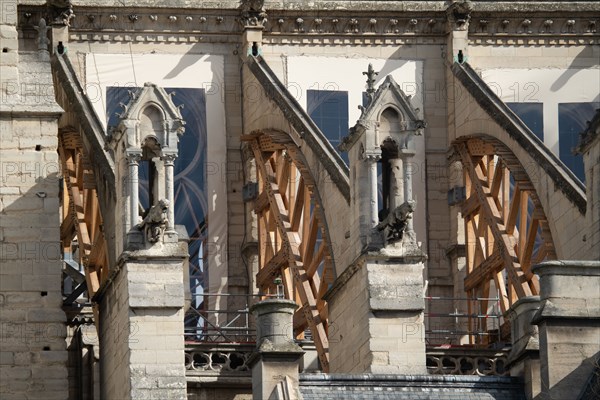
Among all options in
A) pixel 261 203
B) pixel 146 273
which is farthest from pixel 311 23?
pixel 146 273

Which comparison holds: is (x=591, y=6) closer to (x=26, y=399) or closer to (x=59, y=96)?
(x=59, y=96)

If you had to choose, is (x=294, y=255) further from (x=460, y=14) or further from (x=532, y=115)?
(x=532, y=115)

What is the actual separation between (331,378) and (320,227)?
9209 mm

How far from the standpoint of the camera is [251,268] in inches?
2420

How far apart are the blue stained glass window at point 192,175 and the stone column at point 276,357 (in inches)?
499

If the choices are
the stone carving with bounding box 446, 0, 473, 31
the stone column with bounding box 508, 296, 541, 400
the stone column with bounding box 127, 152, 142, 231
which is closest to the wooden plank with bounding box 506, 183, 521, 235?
the stone carving with bounding box 446, 0, 473, 31

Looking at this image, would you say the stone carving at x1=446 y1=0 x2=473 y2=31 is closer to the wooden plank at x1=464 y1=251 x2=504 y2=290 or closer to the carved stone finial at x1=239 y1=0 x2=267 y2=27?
the carved stone finial at x1=239 y1=0 x2=267 y2=27

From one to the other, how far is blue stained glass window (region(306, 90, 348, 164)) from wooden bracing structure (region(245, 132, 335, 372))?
1721mm

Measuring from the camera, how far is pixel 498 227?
61.0 metres

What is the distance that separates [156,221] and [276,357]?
4389mm

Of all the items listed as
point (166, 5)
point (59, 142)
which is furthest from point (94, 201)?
point (166, 5)

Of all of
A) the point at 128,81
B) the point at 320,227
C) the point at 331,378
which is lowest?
the point at 331,378

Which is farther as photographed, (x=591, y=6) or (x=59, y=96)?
(x=591, y=6)

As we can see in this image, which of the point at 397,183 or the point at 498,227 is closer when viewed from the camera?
the point at 397,183
